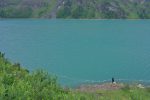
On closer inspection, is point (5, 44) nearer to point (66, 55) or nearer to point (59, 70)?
point (66, 55)

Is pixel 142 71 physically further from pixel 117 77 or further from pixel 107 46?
pixel 107 46

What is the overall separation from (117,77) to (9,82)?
275 ft

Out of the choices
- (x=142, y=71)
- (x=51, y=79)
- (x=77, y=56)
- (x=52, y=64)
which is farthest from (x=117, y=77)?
(x=51, y=79)

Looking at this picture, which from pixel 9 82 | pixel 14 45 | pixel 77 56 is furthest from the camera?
pixel 14 45

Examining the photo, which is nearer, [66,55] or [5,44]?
[66,55]

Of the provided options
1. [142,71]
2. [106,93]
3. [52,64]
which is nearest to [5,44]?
[52,64]

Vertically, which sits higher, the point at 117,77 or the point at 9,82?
the point at 9,82

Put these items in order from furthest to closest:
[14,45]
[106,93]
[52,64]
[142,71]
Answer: [14,45], [52,64], [142,71], [106,93]

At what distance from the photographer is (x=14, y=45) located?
189m

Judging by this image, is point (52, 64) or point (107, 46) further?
point (107, 46)

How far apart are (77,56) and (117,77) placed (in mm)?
46320

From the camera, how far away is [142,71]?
122 m

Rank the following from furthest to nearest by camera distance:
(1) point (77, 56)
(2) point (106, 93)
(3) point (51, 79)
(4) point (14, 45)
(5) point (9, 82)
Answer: (4) point (14, 45), (1) point (77, 56), (2) point (106, 93), (3) point (51, 79), (5) point (9, 82)

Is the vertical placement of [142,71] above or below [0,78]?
below
